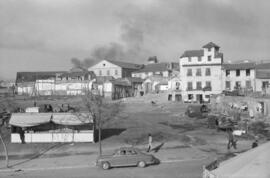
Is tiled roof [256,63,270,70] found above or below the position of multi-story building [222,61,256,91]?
above

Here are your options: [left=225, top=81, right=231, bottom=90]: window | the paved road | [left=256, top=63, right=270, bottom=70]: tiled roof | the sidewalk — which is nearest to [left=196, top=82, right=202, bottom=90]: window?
[left=225, top=81, right=231, bottom=90]: window

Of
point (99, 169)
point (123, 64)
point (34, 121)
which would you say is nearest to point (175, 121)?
point (34, 121)

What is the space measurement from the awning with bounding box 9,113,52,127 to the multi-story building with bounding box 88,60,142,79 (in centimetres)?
9226

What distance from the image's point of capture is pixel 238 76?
77.1 meters

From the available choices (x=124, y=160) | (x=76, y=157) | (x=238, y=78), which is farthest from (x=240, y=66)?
(x=124, y=160)

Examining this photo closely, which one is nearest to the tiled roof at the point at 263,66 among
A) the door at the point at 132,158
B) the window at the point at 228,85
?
the window at the point at 228,85

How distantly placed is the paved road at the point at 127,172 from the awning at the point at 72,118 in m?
8.09

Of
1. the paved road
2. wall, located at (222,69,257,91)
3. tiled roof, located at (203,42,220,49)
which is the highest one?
tiled roof, located at (203,42,220,49)

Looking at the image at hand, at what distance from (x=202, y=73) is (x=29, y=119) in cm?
5205

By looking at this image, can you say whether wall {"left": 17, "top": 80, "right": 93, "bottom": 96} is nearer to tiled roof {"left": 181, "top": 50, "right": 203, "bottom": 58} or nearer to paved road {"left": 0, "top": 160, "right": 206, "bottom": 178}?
tiled roof {"left": 181, "top": 50, "right": 203, "bottom": 58}

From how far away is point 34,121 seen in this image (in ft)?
113

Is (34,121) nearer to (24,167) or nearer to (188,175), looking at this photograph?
(24,167)

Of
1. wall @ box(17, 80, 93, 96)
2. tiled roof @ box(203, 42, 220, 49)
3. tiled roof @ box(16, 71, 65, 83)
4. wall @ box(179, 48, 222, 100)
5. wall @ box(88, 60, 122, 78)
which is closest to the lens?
wall @ box(179, 48, 222, 100)

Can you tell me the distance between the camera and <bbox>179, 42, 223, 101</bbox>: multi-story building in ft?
262
